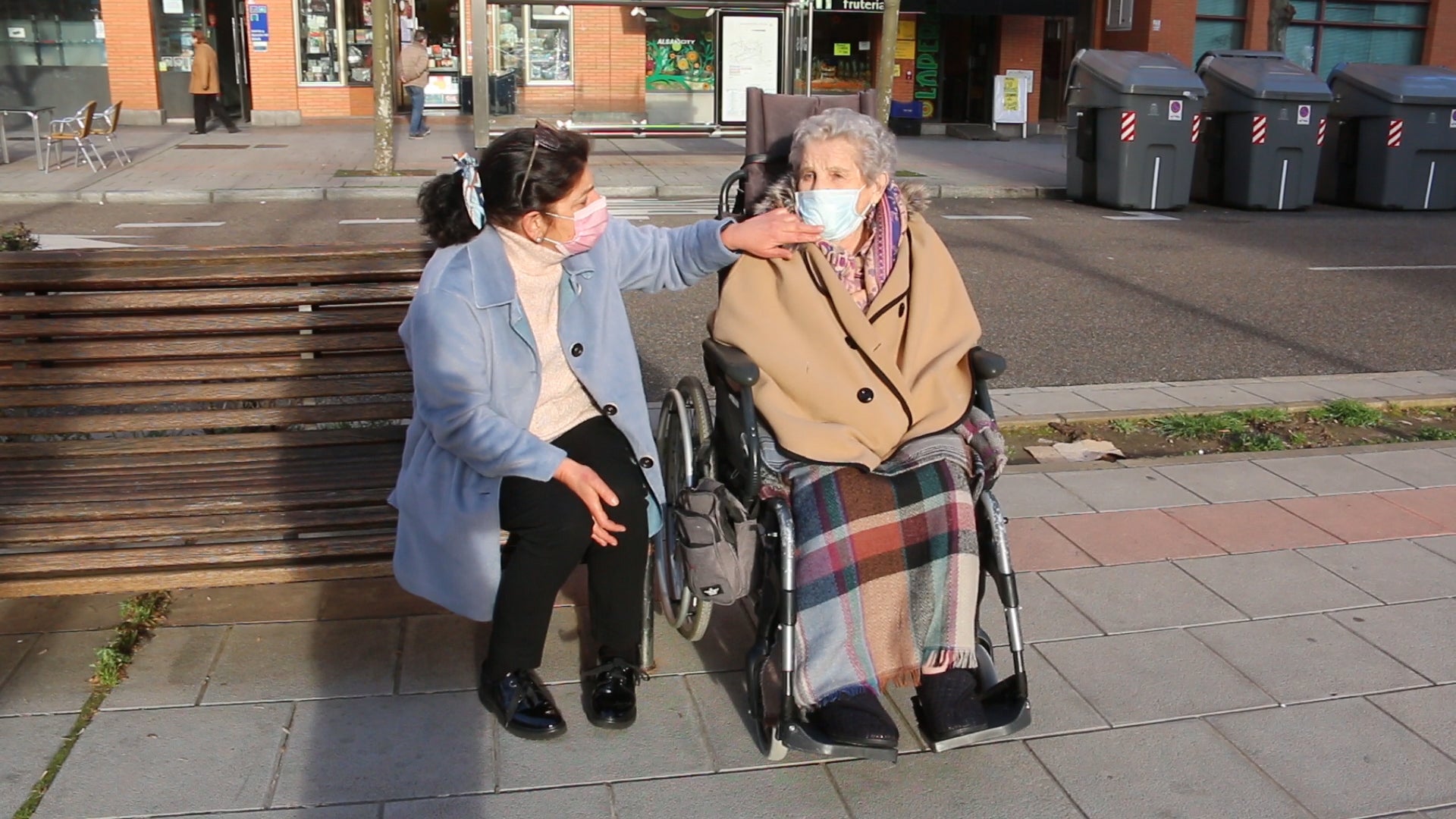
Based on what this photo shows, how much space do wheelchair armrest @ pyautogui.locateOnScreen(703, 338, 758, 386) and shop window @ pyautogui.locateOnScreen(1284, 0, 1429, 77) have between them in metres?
26.6

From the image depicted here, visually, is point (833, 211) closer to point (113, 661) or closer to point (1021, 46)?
point (113, 661)

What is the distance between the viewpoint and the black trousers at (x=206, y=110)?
2077 cm

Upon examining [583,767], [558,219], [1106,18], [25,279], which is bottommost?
[583,767]

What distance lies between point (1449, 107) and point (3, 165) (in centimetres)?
1750

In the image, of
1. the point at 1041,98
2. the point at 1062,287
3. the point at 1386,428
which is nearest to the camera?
the point at 1386,428

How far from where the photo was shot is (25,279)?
3.79m

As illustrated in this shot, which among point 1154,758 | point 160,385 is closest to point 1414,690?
point 1154,758

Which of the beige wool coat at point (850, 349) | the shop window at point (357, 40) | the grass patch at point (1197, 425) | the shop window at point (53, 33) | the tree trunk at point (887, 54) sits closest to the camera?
the beige wool coat at point (850, 349)

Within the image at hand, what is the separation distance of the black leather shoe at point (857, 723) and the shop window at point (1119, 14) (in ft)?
84.2

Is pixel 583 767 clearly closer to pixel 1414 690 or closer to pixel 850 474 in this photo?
pixel 850 474

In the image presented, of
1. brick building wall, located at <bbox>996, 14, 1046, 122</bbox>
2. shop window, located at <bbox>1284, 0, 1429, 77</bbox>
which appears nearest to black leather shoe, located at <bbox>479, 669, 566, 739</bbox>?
brick building wall, located at <bbox>996, 14, 1046, 122</bbox>

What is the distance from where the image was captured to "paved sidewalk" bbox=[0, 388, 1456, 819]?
9.60 feet

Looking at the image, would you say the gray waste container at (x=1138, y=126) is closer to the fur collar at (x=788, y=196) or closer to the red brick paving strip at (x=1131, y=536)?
the red brick paving strip at (x=1131, y=536)

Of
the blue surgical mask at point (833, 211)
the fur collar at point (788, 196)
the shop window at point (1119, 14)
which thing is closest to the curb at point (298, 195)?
the fur collar at point (788, 196)
